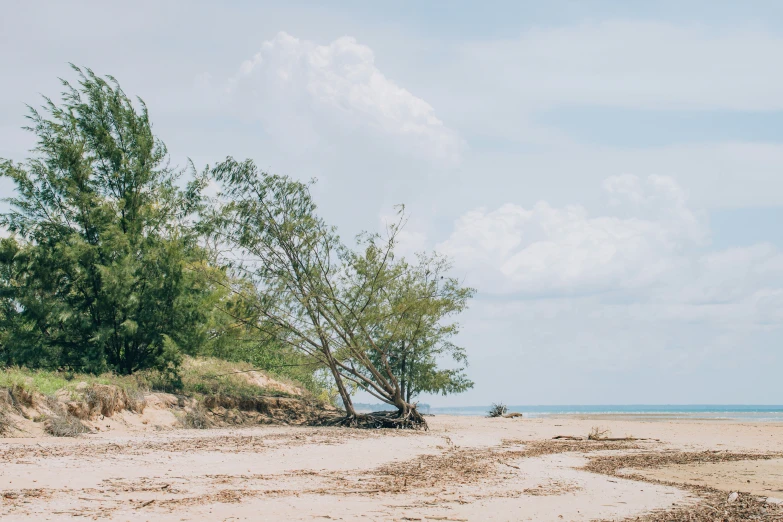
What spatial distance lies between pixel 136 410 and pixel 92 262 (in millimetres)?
5526

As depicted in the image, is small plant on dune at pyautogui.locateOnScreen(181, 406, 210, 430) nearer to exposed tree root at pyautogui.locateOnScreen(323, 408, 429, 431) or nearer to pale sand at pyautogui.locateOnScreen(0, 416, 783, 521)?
pale sand at pyautogui.locateOnScreen(0, 416, 783, 521)

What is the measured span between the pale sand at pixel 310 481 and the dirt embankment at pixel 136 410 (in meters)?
0.92

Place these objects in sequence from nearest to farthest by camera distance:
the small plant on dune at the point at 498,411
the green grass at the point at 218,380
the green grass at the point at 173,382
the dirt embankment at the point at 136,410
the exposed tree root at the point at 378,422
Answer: the dirt embankment at the point at 136,410 < the green grass at the point at 173,382 < the green grass at the point at 218,380 < the exposed tree root at the point at 378,422 < the small plant on dune at the point at 498,411

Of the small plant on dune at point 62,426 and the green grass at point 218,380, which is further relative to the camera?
the green grass at point 218,380

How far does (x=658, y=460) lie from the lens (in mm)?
14602

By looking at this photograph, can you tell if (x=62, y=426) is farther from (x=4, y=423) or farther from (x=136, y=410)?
(x=136, y=410)

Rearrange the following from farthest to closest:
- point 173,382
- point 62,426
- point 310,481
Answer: point 173,382 → point 62,426 → point 310,481

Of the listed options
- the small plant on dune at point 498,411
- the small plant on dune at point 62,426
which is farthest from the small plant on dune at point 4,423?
the small plant on dune at point 498,411

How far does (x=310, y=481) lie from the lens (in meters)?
10.2

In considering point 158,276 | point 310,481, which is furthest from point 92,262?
point 310,481

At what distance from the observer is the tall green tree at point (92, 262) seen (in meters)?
21.8

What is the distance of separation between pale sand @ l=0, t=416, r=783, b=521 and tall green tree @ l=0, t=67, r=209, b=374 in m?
6.46

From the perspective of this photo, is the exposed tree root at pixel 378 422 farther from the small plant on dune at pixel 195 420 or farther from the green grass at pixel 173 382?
the small plant on dune at pixel 195 420

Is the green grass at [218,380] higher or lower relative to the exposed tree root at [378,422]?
higher
